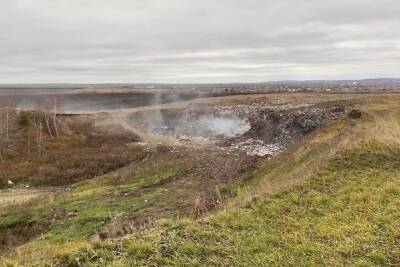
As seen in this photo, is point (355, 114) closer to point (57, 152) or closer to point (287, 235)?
point (287, 235)

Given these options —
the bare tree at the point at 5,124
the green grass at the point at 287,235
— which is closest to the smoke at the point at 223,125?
the bare tree at the point at 5,124

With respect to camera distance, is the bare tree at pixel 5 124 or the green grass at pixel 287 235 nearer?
the green grass at pixel 287 235

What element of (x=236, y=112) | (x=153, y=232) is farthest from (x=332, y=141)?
(x=236, y=112)

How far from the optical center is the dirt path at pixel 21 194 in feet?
87.4

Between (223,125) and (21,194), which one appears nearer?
(21,194)

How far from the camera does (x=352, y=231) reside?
10.2 meters

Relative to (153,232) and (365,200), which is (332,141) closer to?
(365,200)

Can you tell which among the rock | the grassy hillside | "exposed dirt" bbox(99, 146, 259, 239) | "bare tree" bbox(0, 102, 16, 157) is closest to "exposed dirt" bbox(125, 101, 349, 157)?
"exposed dirt" bbox(99, 146, 259, 239)

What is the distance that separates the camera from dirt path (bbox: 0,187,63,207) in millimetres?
26630

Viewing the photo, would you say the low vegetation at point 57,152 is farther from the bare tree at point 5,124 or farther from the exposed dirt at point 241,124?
the exposed dirt at point 241,124

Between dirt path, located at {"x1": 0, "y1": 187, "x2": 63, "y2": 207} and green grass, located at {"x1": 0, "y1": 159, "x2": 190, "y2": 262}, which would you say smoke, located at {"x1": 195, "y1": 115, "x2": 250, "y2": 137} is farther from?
dirt path, located at {"x1": 0, "y1": 187, "x2": 63, "y2": 207}

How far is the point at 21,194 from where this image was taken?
94.7ft

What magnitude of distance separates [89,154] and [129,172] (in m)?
9.92

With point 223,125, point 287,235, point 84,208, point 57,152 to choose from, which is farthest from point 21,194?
point 223,125
